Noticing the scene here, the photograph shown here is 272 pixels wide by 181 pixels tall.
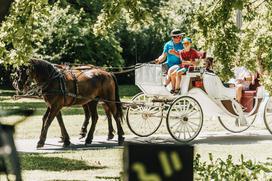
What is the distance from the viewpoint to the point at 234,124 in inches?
672

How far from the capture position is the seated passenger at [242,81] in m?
15.8

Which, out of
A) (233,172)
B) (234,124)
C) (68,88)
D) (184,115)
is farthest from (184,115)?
(233,172)

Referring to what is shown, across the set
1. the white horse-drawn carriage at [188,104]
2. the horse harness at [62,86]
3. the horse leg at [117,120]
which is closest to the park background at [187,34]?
the white horse-drawn carriage at [188,104]

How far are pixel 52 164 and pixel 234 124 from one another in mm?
7011

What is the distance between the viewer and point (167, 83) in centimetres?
1491

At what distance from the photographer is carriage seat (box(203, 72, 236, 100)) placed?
1507cm

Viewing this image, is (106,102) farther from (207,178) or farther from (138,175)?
(138,175)

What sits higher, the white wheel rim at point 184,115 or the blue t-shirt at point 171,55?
the blue t-shirt at point 171,55

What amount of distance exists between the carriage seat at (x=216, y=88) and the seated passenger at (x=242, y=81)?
275 mm

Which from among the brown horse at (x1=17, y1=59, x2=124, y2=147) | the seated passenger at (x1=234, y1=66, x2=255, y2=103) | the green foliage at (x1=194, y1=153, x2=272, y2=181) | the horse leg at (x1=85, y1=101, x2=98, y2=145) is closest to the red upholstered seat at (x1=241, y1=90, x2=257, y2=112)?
the seated passenger at (x1=234, y1=66, x2=255, y2=103)

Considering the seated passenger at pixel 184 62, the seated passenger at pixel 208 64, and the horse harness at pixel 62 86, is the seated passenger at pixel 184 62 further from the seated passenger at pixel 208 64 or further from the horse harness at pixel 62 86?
the horse harness at pixel 62 86

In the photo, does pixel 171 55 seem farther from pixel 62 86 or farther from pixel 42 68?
pixel 42 68

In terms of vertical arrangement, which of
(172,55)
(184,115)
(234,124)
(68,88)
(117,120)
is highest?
(172,55)

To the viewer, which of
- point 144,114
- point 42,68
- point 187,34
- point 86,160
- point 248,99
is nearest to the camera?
point 187,34
